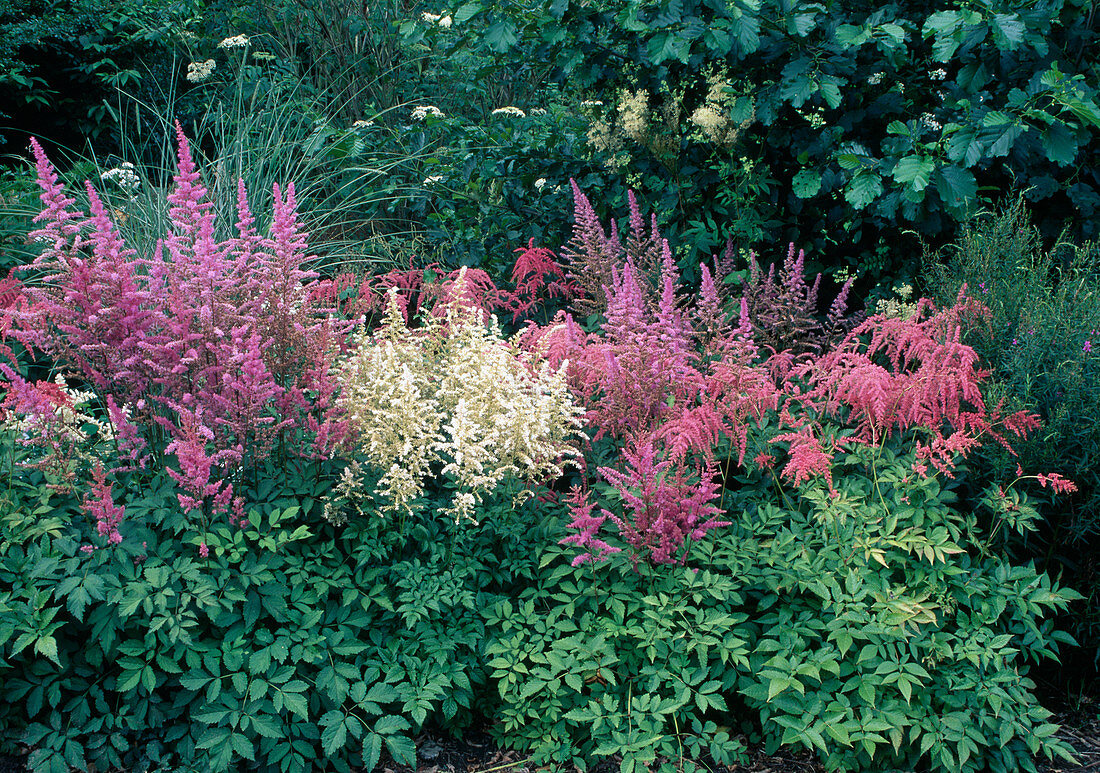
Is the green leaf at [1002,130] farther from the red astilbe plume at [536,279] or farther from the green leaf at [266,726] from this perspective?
the green leaf at [266,726]

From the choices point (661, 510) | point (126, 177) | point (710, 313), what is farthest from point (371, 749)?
point (126, 177)

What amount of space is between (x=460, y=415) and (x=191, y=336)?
948mm

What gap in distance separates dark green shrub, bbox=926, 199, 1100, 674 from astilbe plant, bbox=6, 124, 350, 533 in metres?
2.71

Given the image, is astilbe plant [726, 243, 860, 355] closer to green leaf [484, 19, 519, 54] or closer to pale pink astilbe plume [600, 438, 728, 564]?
pale pink astilbe plume [600, 438, 728, 564]

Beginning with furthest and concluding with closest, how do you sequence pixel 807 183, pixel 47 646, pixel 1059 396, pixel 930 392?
pixel 807 183, pixel 1059 396, pixel 930 392, pixel 47 646

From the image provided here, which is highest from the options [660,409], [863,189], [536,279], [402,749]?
[863,189]

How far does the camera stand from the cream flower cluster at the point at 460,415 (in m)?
3.02

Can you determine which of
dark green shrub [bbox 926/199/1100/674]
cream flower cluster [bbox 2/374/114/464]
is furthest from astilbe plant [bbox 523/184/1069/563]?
cream flower cluster [bbox 2/374/114/464]

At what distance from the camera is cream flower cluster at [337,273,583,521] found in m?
3.02

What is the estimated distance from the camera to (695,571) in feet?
9.71

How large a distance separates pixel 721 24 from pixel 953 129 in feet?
3.90

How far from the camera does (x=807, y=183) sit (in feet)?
14.8

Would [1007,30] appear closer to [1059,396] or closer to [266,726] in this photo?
[1059,396]

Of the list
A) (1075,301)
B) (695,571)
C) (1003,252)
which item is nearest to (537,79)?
(1003,252)
